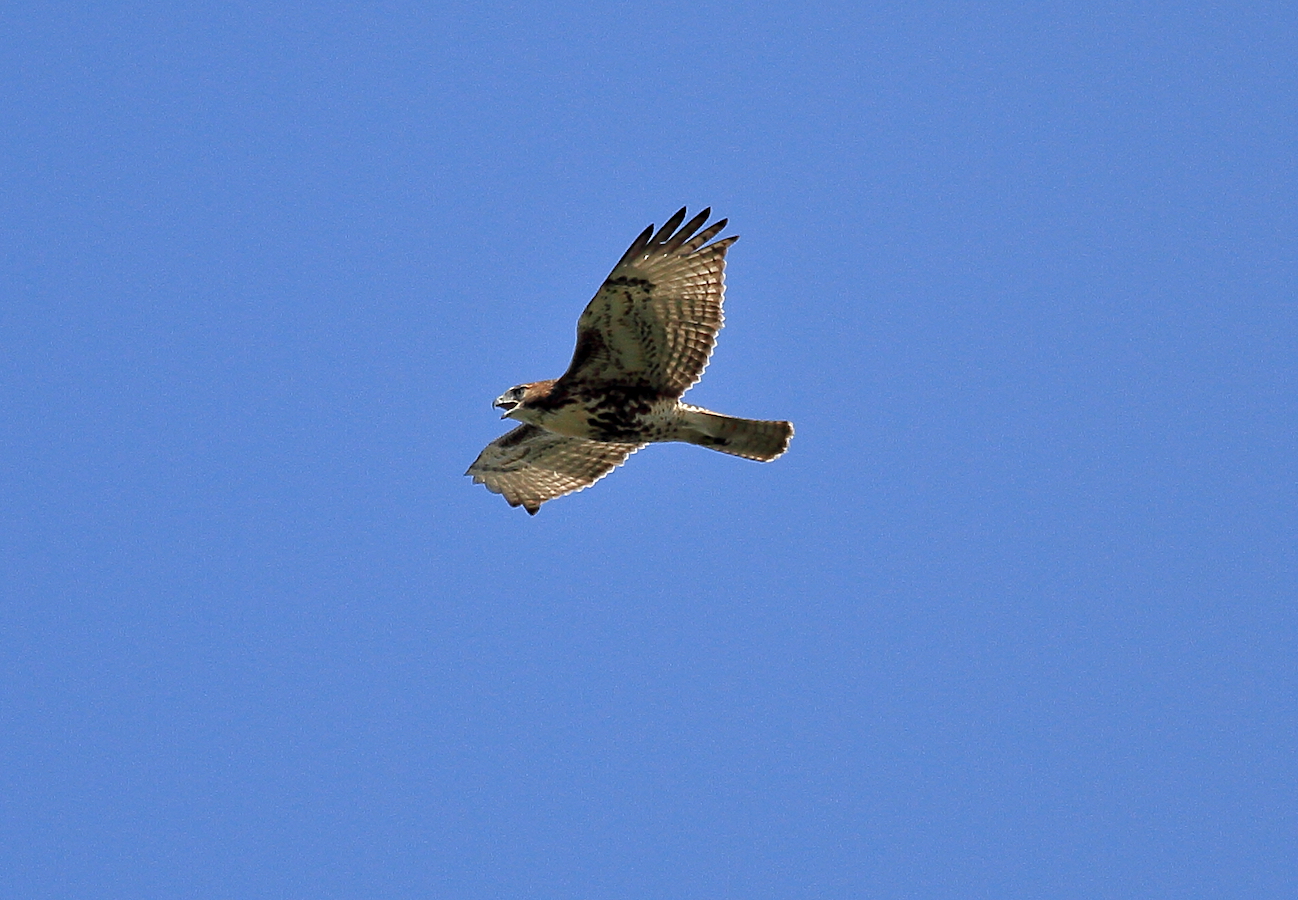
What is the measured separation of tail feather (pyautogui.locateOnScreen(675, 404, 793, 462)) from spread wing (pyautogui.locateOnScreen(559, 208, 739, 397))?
311mm

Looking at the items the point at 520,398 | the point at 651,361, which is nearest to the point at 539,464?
the point at 520,398

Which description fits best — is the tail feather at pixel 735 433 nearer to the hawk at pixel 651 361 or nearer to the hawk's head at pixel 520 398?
the hawk at pixel 651 361

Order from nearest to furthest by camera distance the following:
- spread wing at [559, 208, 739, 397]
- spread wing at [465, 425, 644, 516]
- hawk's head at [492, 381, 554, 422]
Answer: spread wing at [559, 208, 739, 397] < hawk's head at [492, 381, 554, 422] < spread wing at [465, 425, 644, 516]

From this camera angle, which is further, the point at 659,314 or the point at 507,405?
the point at 507,405

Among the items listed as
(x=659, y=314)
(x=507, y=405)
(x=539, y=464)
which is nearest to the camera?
(x=659, y=314)

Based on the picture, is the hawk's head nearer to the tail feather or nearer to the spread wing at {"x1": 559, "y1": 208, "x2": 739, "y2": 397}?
the spread wing at {"x1": 559, "y1": 208, "x2": 739, "y2": 397}

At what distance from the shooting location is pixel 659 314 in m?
12.9

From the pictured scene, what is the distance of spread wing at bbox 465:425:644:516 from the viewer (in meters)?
15.0

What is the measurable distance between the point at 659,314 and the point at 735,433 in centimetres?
131

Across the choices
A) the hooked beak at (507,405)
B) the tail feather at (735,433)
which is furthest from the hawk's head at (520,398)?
the tail feather at (735,433)

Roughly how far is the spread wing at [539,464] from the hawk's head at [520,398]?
155cm

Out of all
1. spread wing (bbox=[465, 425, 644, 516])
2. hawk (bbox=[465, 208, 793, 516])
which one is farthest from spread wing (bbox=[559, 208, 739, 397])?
spread wing (bbox=[465, 425, 644, 516])

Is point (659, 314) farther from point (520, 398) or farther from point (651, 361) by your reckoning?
point (520, 398)

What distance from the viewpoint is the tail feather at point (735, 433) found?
43.7ft
